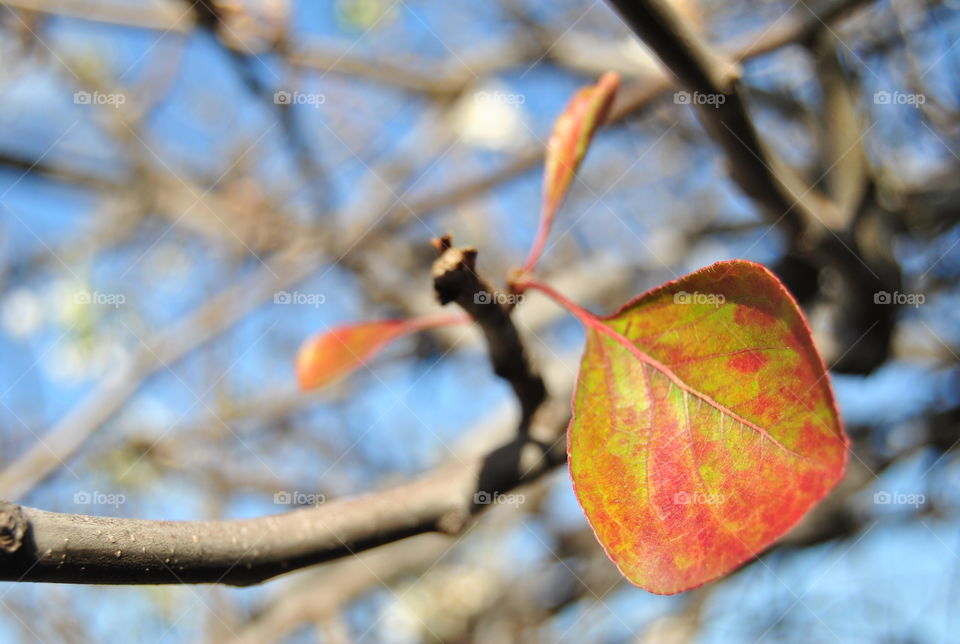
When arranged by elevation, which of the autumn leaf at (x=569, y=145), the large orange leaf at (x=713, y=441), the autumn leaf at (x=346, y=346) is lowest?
the autumn leaf at (x=346, y=346)

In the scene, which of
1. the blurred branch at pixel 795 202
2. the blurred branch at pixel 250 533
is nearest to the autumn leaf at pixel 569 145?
the blurred branch at pixel 795 202

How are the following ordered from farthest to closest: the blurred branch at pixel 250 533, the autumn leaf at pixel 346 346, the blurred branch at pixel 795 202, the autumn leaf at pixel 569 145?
the autumn leaf at pixel 346 346 → the autumn leaf at pixel 569 145 → the blurred branch at pixel 795 202 → the blurred branch at pixel 250 533

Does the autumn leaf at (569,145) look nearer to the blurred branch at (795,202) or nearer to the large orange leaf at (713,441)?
the blurred branch at (795,202)

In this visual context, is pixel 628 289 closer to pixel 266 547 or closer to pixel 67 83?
pixel 266 547

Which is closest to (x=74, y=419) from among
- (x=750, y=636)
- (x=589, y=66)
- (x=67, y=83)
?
(x=67, y=83)

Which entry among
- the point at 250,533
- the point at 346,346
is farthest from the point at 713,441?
the point at 346,346

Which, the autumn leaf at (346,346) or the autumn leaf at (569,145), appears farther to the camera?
the autumn leaf at (346,346)

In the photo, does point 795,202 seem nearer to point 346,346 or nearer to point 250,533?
point 346,346

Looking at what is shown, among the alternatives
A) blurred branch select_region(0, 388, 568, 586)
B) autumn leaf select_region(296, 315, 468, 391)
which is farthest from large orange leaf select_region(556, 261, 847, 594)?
autumn leaf select_region(296, 315, 468, 391)
